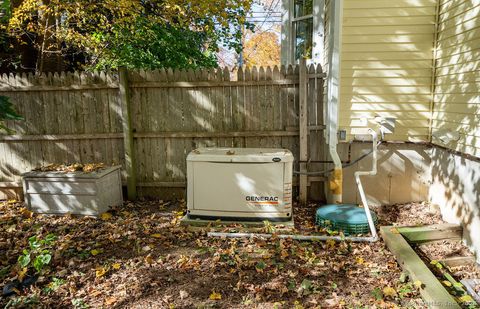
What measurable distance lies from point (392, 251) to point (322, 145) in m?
2.14

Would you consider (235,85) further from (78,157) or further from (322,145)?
(78,157)

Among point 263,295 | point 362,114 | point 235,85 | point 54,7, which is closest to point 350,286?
point 263,295

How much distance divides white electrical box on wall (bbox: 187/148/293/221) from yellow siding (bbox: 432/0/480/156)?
80.6 inches

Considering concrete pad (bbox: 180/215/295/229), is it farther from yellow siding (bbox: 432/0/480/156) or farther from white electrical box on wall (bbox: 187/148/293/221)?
yellow siding (bbox: 432/0/480/156)

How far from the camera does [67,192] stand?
5.16 meters

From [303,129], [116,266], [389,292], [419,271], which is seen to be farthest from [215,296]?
[303,129]

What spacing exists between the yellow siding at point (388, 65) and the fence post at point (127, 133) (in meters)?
3.32

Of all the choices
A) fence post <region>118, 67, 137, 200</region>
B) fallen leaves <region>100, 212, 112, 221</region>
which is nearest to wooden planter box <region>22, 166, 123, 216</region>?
fallen leaves <region>100, 212, 112, 221</region>

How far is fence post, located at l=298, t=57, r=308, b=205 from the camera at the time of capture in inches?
208

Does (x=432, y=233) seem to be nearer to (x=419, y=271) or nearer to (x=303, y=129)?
(x=419, y=271)

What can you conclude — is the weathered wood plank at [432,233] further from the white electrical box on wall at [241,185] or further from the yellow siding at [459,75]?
the white electrical box on wall at [241,185]

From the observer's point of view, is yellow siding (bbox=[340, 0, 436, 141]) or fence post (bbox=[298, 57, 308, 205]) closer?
yellow siding (bbox=[340, 0, 436, 141])

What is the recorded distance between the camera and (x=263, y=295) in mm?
3082

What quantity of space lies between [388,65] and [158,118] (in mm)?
3584
